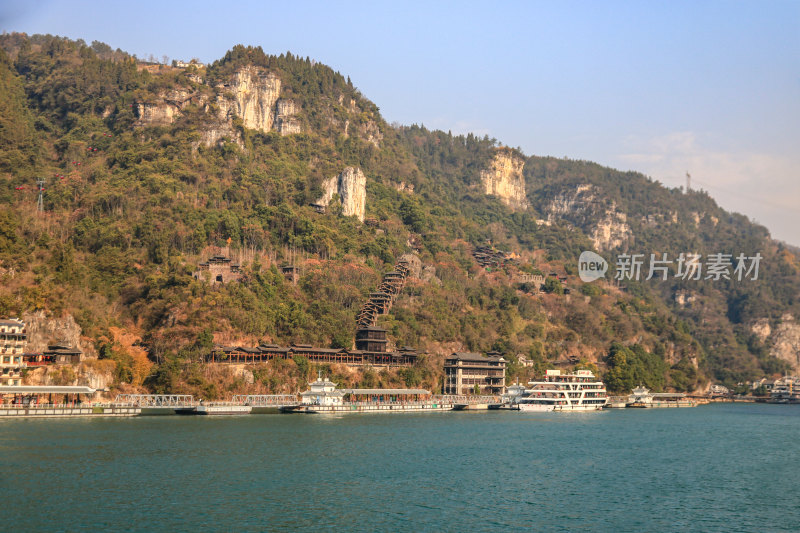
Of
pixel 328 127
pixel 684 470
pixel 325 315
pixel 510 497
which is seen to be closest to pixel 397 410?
pixel 325 315

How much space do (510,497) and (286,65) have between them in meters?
153

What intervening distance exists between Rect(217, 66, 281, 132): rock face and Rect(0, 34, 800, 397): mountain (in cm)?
40

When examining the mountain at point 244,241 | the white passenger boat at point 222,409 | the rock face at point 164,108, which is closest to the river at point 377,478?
the white passenger boat at point 222,409

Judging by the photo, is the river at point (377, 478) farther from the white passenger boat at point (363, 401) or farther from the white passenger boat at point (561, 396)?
the white passenger boat at point (561, 396)

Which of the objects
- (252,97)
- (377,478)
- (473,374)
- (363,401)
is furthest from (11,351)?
(252,97)

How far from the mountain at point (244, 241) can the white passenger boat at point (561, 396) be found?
1435 cm

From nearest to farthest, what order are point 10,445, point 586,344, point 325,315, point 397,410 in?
point 10,445 → point 397,410 → point 325,315 → point 586,344

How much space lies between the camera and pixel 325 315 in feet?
379

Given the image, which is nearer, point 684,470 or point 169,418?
point 684,470

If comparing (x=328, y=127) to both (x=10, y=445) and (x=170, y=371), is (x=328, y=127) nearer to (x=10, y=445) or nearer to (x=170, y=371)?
(x=170, y=371)

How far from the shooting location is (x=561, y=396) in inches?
4621

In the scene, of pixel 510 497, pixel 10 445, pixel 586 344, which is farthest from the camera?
pixel 586 344

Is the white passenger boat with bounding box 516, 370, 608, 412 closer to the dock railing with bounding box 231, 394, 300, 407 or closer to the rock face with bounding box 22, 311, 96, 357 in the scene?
the dock railing with bounding box 231, 394, 300, 407

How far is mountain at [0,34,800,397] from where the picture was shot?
10075 centimetres
